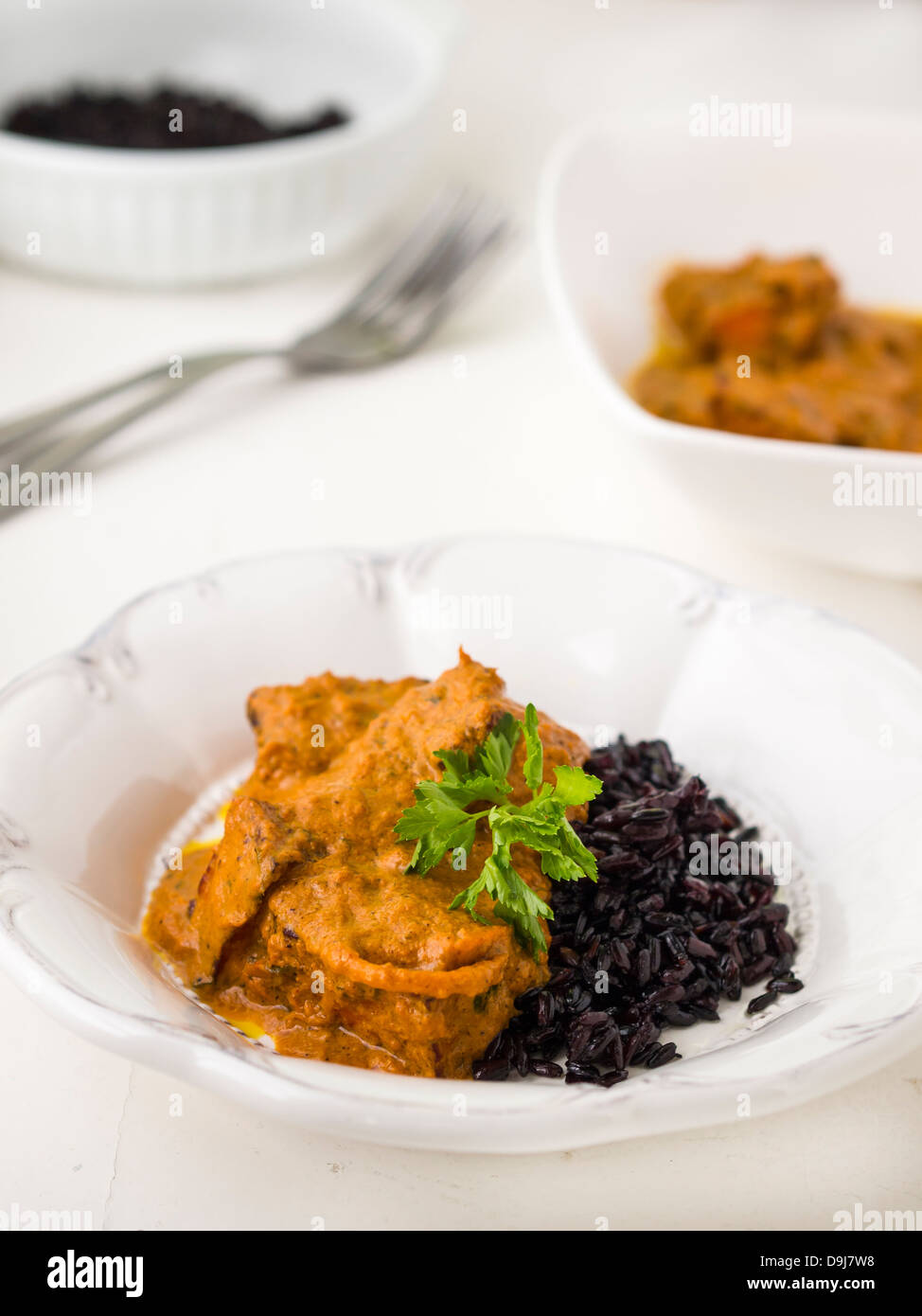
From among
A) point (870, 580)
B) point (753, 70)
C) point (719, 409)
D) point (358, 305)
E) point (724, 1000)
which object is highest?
point (753, 70)

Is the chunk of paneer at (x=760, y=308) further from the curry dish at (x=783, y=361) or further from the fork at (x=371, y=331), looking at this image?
the fork at (x=371, y=331)

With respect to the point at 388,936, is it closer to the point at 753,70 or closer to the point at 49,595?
the point at 49,595

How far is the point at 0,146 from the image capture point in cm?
511

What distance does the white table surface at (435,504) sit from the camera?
2.58 meters

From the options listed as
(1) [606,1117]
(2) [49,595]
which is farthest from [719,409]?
(1) [606,1117]

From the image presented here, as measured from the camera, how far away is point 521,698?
364 cm

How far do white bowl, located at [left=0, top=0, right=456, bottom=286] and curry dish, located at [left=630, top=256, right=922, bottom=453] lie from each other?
1520mm

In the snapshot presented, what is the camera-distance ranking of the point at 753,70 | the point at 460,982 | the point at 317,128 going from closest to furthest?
1. the point at 460,982
2. the point at 317,128
3. the point at 753,70

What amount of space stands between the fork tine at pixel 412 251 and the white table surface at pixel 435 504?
0.32 meters

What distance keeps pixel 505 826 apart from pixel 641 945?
0.41 m

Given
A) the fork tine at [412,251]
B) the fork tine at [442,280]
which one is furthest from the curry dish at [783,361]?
the fork tine at [412,251]

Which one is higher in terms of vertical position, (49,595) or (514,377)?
(514,377)

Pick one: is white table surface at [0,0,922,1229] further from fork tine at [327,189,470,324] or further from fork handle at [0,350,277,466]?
fork tine at [327,189,470,324]

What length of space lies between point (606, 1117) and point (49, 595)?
2.82 m
